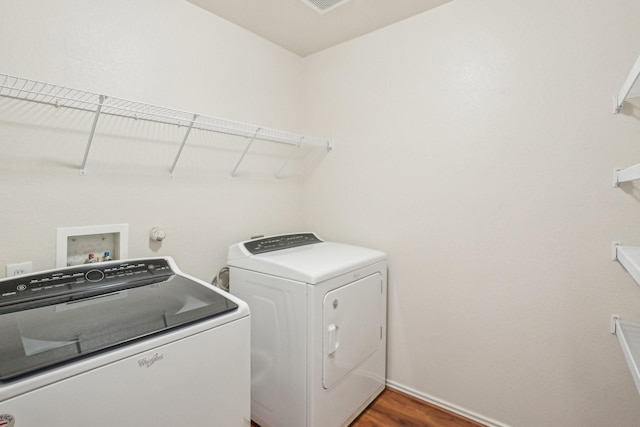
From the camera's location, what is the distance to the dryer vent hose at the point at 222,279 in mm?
2113

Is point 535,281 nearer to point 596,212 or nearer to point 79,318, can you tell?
point 596,212

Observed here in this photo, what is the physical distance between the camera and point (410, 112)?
209 centimetres

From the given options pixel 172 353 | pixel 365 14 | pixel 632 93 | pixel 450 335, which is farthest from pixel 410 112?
pixel 172 353

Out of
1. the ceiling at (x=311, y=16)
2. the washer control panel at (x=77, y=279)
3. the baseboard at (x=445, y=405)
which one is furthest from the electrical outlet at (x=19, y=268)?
the baseboard at (x=445, y=405)

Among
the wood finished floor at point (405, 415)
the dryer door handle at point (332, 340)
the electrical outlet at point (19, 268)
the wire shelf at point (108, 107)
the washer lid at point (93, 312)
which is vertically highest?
the wire shelf at point (108, 107)

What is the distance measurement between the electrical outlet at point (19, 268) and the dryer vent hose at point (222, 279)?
937 millimetres

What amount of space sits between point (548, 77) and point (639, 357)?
4.39 ft

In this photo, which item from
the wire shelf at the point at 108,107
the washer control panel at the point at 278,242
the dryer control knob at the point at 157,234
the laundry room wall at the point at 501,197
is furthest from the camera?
the washer control panel at the point at 278,242

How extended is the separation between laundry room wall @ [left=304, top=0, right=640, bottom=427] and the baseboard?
11 mm

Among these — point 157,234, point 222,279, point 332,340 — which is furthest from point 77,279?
point 332,340

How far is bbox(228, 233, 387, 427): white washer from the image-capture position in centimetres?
161

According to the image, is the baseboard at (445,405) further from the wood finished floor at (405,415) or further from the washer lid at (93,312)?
the washer lid at (93,312)

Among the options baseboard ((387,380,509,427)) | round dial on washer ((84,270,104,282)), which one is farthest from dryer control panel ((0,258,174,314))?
baseboard ((387,380,509,427))

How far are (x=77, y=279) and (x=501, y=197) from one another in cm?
219
